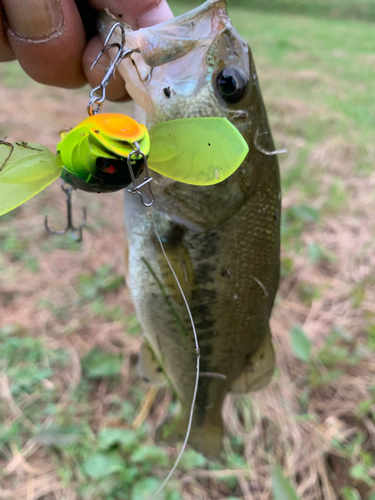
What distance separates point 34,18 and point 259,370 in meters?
1.37

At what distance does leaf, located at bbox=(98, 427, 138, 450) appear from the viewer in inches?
61.1

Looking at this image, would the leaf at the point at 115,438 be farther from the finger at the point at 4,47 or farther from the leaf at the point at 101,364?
the finger at the point at 4,47

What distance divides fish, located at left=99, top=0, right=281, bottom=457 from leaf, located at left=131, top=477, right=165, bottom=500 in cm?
29

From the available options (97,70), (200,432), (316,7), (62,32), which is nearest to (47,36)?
(62,32)

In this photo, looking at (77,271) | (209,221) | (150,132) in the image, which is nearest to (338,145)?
(77,271)

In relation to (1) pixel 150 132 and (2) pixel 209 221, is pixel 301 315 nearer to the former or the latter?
(2) pixel 209 221

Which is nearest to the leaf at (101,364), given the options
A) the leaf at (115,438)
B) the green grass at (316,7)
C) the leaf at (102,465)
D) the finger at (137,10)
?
the leaf at (115,438)

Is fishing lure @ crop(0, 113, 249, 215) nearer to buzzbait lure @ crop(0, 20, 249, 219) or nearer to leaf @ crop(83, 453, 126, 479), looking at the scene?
buzzbait lure @ crop(0, 20, 249, 219)

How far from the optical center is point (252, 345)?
122 cm

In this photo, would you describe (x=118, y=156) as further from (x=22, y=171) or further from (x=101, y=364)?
(x=101, y=364)

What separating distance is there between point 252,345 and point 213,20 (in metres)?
1.00

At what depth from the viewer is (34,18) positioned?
1000mm

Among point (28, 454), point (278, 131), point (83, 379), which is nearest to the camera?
point (28, 454)

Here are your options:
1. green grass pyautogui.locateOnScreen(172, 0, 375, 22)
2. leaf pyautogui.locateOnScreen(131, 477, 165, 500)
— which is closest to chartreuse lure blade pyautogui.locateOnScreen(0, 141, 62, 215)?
leaf pyautogui.locateOnScreen(131, 477, 165, 500)
